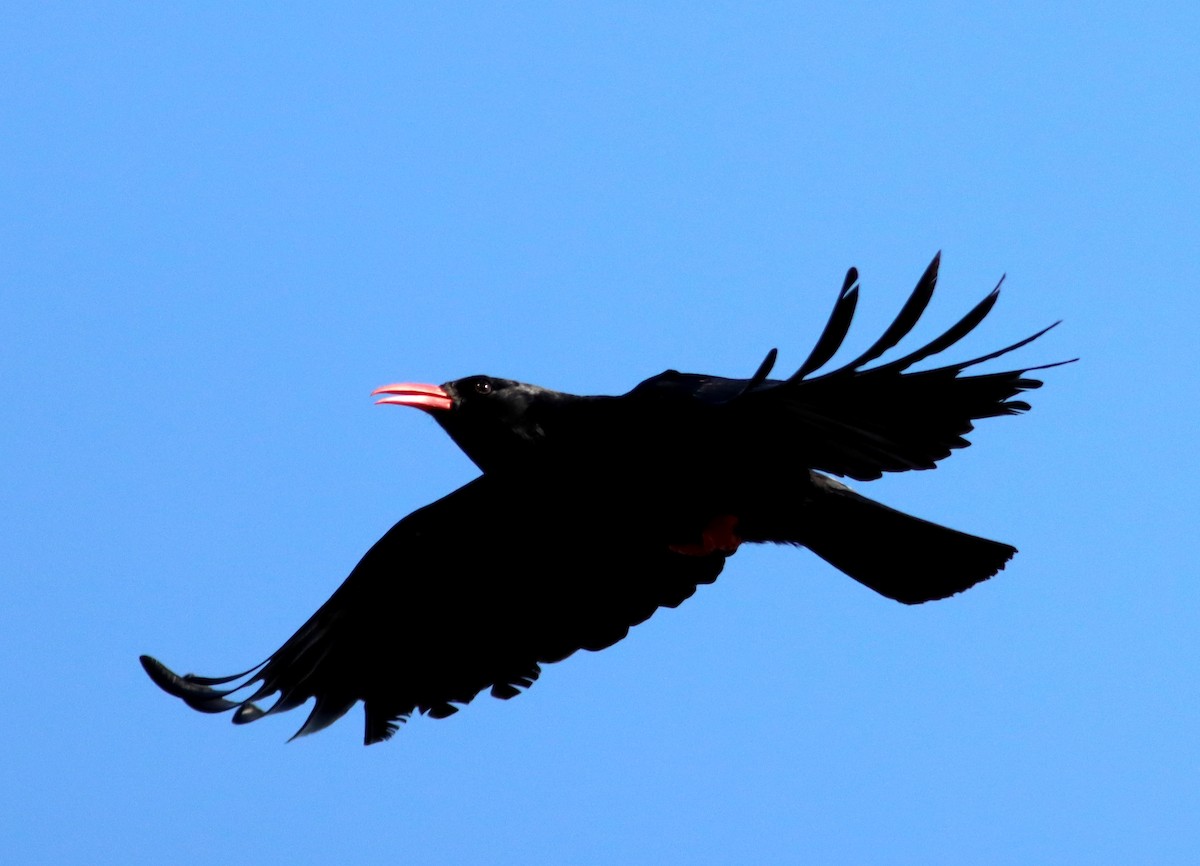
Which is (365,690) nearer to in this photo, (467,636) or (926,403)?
(467,636)

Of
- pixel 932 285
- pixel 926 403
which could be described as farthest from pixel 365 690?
pixel 932 285

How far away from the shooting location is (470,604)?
7438 mm

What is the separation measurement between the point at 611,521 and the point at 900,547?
1265 millimetres

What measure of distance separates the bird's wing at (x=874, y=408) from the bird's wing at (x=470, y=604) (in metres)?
1.28

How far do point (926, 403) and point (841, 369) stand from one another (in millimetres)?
652

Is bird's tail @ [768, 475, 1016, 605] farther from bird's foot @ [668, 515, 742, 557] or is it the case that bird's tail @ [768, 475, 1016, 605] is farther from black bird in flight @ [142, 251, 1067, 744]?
bird's foot @ [668, 515, 742, 557]

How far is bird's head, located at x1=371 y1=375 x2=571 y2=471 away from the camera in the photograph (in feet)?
21.7

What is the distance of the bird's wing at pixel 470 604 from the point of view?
714 centimetres

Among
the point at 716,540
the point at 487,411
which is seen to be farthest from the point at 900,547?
the point at 487,411

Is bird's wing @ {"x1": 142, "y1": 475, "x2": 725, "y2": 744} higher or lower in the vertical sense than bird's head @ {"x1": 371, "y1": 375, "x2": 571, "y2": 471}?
lower

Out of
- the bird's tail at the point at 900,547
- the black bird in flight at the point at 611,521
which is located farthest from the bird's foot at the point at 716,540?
the bird's tail at the point at 900,547

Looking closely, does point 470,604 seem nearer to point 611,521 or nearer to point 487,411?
point 611,521

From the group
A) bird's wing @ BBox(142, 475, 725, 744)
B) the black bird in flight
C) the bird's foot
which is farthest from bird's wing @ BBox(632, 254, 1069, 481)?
bird's wing @ BBox(142, 475, 725, 744)

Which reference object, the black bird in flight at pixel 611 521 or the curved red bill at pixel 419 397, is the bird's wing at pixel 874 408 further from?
the curved red bill at pixel 419 397
